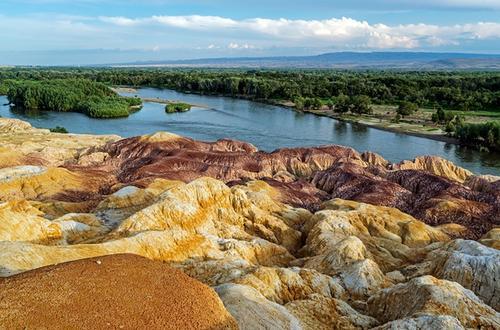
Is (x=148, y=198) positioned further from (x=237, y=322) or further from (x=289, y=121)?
(x=289, y=121)

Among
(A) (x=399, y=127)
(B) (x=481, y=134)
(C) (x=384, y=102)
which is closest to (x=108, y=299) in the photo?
(B) (x=481, y=134)

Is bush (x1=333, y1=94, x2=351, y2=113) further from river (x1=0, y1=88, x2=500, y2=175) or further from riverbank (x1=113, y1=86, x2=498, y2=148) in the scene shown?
river (x1=0, y1=88, x2=500, y2=175)

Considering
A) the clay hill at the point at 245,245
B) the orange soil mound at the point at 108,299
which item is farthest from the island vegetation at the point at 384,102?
the orange soil mound at the point at 108,299

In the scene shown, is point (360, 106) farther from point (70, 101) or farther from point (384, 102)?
point (70, 101)

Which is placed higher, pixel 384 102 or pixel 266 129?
pixel 384 102

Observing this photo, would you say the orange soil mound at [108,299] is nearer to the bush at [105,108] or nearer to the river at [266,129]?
the river at [266,129]

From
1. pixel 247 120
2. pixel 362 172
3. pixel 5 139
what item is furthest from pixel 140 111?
pixel 362 172

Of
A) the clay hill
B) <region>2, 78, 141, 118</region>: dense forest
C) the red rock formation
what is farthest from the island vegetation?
the clay hill
